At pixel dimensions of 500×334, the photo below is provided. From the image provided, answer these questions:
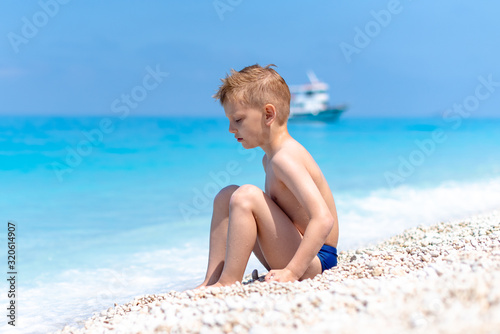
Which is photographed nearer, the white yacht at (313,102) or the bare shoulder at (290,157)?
the bare shoulder at (290,157)

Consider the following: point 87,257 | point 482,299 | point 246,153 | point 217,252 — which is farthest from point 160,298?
point 246,153

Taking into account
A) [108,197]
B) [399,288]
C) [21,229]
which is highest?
[108,197]

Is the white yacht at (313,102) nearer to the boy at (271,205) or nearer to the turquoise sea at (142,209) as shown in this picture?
the turquoise sea at (142,209)

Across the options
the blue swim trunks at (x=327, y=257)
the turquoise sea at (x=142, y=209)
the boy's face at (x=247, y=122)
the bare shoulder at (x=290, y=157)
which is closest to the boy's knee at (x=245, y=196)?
the bare shoulder at (x=290, y=157)

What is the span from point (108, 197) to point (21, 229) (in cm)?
299

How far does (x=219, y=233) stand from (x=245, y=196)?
1.39 feet

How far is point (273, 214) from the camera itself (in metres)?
2.80

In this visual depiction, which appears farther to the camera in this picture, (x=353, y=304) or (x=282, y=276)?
(x=282, y=276)

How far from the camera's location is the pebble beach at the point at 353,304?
1600mm

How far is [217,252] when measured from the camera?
304 centimetres

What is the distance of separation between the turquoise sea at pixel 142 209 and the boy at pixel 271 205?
142 cm

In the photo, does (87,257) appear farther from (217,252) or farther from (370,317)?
(370,317)

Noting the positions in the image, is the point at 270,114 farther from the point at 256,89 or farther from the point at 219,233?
the point at 219,233

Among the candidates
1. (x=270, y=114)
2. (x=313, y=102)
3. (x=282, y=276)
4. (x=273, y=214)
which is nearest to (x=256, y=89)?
(x=270, y=114)
